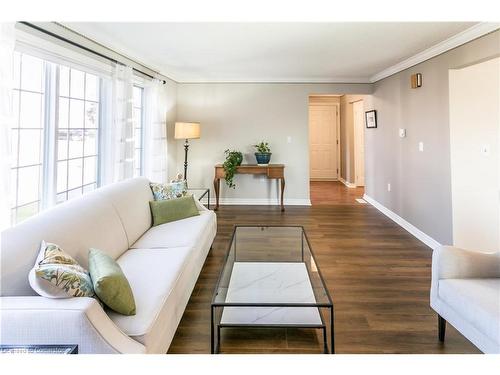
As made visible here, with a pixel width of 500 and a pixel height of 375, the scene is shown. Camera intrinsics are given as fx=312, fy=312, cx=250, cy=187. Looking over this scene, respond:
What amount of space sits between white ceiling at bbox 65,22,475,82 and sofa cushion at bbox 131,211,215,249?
188 cm

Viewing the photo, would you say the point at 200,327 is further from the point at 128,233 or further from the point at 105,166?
the point at 105,166

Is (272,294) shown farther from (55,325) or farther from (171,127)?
(171,127)

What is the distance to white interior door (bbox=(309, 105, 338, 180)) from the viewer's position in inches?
362

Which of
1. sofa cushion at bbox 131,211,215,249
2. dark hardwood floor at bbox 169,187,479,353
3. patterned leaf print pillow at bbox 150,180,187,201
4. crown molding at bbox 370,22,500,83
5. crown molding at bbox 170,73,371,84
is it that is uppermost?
crown molding at bbox 170,73,371,84

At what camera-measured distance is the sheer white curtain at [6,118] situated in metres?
1.81

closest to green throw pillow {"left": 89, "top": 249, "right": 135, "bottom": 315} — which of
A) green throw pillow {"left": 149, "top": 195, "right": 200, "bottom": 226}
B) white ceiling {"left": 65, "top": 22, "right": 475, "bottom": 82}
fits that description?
green throw pillow {"left": 149, "top": 195, "right": 200, "bottom": 226}

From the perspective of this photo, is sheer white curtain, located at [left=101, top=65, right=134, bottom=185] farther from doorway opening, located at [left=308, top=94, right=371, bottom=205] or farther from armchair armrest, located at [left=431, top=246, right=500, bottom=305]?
doorway opening, located at [left=308, top=94, right=371, bottom=205]

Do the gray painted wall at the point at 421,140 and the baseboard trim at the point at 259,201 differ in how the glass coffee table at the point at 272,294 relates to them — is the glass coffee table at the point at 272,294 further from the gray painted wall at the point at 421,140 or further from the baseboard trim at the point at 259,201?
the baseboard trim at the point at 259,201

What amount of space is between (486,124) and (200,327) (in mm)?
3196

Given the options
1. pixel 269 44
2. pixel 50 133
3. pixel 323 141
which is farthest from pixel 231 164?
pixel 323 141

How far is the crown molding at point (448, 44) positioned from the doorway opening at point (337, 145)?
3.06m

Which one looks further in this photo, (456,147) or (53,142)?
(456,147)
